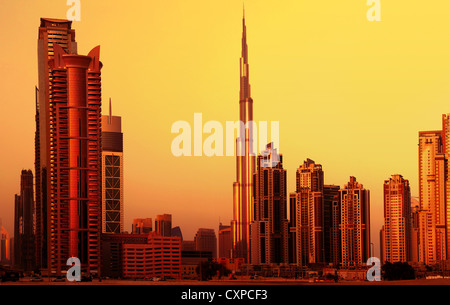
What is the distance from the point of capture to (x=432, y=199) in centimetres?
16112

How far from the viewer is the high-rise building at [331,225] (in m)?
163

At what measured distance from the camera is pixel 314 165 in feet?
577

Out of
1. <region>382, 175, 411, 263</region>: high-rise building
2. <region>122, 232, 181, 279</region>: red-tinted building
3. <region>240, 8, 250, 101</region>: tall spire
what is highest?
<region>240, 8, 250, 101</region>: tall spire

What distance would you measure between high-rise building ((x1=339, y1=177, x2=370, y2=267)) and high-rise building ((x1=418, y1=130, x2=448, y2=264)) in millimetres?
11305

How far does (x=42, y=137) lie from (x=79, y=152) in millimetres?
13591

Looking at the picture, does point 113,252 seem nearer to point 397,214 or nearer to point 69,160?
point 69,160

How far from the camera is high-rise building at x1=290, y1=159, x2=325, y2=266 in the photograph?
165312 mm

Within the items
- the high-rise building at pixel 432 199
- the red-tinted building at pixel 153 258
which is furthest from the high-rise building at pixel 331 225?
the red-tinted building at pixel 153 258

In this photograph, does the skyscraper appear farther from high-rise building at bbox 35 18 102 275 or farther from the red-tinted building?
the red-tinted building

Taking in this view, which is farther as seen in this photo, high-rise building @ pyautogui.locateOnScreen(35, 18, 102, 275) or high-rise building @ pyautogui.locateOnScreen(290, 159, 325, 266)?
high-rise building @ pyautogui.locateOnScreen(290, 159, 325, 266)

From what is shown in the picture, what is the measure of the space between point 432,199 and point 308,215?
2639 cm

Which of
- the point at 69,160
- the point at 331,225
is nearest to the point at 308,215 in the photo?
the point at 331,225

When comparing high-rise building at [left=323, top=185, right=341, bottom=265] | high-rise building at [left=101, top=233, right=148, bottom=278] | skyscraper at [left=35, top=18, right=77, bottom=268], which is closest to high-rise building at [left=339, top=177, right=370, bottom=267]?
high-rise building at [left=323, top=185, right=341, bottom=265]
